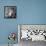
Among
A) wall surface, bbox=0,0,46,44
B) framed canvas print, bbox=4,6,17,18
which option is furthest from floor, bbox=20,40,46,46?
framed canvas print, bbox=4,6,17,18

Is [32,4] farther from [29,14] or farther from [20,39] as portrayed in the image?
[20,39]

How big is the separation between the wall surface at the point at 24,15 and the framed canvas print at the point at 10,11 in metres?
0.11

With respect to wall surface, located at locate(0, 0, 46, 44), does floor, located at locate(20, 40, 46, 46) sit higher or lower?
lower

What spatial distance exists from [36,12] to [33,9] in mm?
148

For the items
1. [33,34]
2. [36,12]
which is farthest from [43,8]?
[33,34]

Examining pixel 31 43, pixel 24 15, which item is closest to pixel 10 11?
pixel 24 15

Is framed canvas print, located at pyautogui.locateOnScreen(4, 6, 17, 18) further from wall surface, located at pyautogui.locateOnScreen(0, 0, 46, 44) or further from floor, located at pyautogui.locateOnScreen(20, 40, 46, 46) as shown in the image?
floor, located at pyautogui.locateOnScreen(20, 40, 46, 46)

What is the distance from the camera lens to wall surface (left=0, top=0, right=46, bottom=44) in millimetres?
4586

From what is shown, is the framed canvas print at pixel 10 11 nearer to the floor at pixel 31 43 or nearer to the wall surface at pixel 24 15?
the wall surface at pixel 24 15

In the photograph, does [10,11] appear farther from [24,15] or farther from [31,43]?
[31,43]

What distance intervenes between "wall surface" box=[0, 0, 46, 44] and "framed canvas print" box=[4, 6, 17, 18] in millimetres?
107

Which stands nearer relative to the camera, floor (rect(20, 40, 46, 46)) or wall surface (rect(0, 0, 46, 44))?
floor (rect(20, 40, 46, 46))

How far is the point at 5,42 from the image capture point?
4.57m

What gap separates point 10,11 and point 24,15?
50cm
